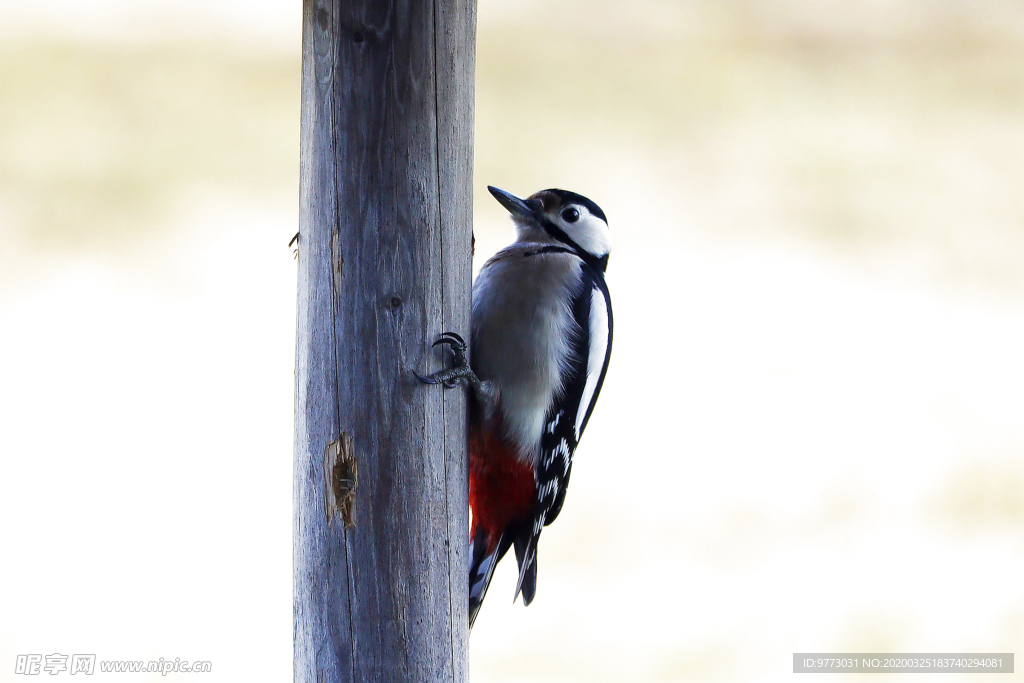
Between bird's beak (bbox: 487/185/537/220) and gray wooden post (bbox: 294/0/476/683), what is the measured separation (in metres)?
0.49

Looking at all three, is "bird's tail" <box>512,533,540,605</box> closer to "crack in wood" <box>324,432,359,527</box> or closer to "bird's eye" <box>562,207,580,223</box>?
"crack in wood" <box>324,432,359,527</box>

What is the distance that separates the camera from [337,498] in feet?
3.85

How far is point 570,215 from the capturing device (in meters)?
1.77

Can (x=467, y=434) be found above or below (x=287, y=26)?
below

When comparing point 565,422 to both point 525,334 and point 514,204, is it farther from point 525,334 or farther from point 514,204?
point 514,204

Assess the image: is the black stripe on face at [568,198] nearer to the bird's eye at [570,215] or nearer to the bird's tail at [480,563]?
the bird's eye at [570,215]

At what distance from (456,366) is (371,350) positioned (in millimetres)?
153

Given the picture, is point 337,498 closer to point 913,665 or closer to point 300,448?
point 300,448

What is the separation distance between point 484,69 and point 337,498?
374cm

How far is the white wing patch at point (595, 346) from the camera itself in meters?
1.63

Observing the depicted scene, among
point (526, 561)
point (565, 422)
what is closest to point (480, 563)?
point (526, 561)

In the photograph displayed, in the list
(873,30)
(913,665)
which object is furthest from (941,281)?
(913,665)

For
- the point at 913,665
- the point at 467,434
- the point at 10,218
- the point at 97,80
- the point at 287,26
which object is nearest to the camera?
the point at 467,434

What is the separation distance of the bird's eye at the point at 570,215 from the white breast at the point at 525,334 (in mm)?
184
